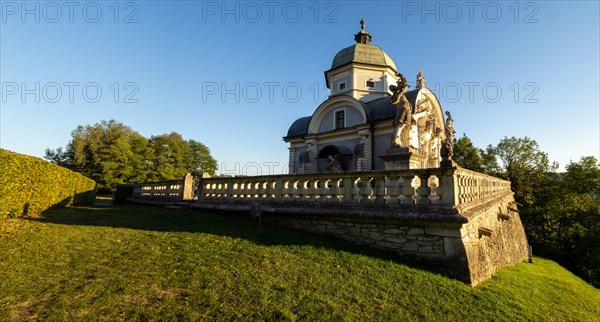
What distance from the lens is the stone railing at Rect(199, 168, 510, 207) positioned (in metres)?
5.77

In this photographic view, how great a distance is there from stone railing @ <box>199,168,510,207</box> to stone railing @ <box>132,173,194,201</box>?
6.98 m

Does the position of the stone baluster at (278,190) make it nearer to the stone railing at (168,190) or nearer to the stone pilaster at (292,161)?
the stone railing at (168,190)

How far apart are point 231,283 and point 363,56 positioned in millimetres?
25223

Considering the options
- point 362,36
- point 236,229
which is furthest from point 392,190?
point 362,36

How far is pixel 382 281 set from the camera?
192 inches

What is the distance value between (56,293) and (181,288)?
166 centimetres

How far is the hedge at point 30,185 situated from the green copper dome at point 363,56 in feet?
73.2

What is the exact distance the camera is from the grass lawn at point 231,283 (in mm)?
3705

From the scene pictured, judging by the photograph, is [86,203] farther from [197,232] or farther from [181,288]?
[181,288]

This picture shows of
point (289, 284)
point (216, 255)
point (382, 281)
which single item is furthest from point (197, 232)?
point (382, 281)

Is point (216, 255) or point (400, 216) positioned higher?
point (400, 216)

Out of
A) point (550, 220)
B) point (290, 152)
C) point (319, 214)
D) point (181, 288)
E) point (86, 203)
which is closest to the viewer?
point (181, 288)

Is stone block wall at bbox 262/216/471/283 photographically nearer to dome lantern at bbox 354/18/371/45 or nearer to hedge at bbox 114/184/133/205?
hedge at bbox 114/184/133/205

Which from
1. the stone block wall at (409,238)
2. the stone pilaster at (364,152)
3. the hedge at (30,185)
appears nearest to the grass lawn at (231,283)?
the stone block wall at (409,238)
